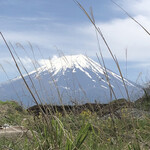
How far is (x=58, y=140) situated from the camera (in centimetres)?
207

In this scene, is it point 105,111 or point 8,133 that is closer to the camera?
point 8,133

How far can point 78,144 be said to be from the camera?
1.92 meters

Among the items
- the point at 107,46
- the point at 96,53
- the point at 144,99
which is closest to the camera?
the point at 107,46

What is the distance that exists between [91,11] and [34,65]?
2.86 feet

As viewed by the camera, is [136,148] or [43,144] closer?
[136,148]

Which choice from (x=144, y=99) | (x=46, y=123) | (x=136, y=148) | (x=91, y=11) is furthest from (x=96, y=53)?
(x=144, y=99)

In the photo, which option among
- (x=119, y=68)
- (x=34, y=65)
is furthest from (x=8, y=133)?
(x=119, y=68)

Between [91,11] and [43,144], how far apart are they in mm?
1032

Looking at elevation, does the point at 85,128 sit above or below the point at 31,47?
below

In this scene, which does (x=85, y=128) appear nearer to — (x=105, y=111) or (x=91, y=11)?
(x=91, y=11)

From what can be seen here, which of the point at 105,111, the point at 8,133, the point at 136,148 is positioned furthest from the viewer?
the point at 105,111

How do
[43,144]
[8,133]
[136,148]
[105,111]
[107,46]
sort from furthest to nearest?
[105,111], [8,133], [43,144], [107,46], [136,148]

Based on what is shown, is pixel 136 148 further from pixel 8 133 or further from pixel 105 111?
pixel 105 111

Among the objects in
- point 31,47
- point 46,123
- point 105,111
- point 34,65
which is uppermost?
point 31,47
